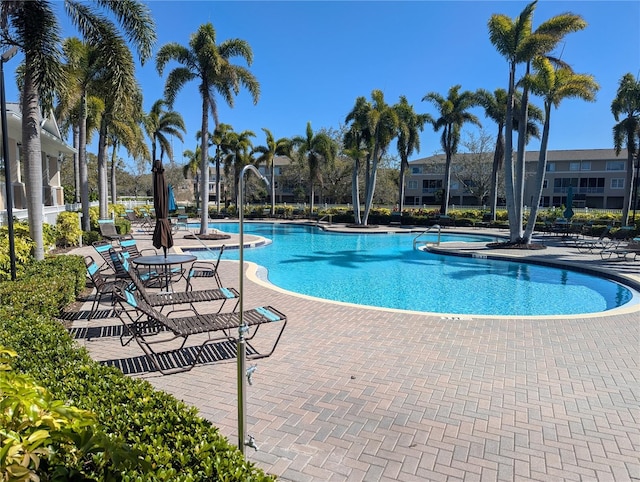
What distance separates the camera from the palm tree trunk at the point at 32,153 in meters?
9.83

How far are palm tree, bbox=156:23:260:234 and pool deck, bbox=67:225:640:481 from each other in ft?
54.1

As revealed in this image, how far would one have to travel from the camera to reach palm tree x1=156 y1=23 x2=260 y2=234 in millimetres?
21125

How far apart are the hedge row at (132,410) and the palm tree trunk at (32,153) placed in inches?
245

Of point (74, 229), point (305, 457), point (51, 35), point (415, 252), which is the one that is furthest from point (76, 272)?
point (415, 252)

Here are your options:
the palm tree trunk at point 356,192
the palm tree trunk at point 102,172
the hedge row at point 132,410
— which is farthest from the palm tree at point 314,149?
the hedge row at point 132,410

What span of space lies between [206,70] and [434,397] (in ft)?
69.8

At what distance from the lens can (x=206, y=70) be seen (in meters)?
21.6

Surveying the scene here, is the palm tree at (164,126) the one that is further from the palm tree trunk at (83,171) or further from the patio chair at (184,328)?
the patio chair at (184,328)

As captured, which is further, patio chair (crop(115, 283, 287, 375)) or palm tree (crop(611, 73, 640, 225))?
palm tree (crop(611, 73, 640, 225))

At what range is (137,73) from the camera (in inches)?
470

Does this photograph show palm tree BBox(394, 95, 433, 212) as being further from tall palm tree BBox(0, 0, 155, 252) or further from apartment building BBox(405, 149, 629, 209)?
tall palm tree BBox(0, 0, 155, 252)

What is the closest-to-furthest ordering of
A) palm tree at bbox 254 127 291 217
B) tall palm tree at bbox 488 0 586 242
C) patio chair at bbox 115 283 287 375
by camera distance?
patio chair at bbox 115 283 287 375, tall palm tree at bbox 488 0 586 242, palm tree at bbox 254 127 291 217

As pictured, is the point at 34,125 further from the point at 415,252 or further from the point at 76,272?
the point at 415,252

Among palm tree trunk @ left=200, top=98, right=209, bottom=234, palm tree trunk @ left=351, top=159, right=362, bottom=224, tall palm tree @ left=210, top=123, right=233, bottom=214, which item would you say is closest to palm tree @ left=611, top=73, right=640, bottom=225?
palm tree trunk @ left=351, top=159, right=362, bottom=224
